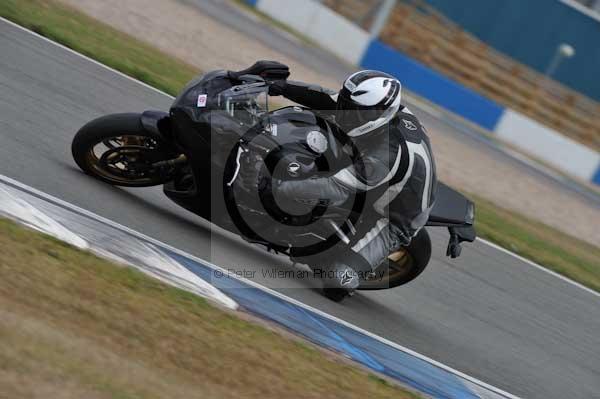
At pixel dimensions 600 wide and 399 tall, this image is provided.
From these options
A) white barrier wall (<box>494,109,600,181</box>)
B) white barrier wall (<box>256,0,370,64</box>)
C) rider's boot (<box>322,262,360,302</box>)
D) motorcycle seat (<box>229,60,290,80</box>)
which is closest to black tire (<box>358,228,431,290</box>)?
rider's boot (<box>322,262,360,302</box>)

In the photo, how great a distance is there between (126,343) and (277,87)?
262 cm

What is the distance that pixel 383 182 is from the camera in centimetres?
630

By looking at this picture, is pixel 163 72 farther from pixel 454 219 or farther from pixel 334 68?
pixel 334 68

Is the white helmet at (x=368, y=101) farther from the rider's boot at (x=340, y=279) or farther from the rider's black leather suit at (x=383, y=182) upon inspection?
the rider's boot at (x=340, y=279)

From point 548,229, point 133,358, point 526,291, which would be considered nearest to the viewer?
point 133,358

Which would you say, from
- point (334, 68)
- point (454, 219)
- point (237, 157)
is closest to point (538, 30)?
point (334, 68)

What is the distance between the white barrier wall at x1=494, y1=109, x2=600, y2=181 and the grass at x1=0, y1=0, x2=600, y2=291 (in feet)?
29.5

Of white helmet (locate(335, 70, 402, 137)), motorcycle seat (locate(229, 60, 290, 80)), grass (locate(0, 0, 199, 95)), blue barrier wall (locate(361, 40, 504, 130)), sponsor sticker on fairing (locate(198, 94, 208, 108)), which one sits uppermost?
white helmet (locate(335, 70, 402, 137))

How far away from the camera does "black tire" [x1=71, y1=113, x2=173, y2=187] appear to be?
6.35 meters

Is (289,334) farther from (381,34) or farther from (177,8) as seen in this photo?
(381,34)

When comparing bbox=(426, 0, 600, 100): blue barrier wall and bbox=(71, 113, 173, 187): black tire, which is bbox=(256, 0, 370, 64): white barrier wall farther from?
bbox=(71, 113, 173, 187): black tire

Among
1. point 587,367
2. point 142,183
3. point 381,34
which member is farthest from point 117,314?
point 381,34

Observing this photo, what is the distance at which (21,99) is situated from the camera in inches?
318

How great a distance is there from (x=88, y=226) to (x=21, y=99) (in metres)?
2.59
